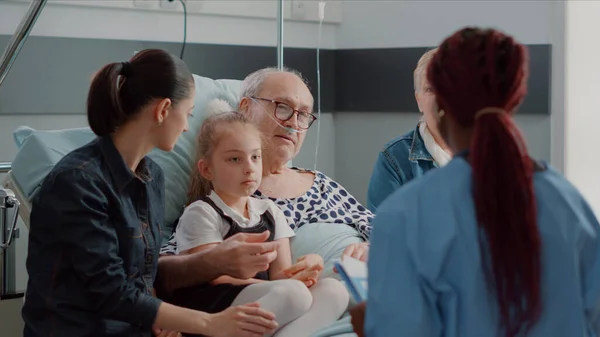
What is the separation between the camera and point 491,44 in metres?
1.36

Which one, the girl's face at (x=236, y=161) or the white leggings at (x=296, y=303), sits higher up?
the girl's face at (x=236, y=161)

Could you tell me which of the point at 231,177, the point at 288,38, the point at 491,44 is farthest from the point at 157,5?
the point at 491,44

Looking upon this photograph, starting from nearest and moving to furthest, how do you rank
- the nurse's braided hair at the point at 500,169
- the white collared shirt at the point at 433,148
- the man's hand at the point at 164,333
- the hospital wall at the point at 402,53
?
the nurse's braided hair at the point at 500,169
the man's hand at the point at 164,333
the white collared shirt at the point at 433,148
the hospital wall at the point at 402,53

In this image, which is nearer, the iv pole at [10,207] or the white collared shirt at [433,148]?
the iv pole at [10,207]

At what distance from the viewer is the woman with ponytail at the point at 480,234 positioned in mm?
1336

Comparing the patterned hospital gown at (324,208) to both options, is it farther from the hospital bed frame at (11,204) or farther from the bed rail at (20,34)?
the bed rail at (20,34)

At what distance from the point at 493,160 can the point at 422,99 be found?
1250 millimetres

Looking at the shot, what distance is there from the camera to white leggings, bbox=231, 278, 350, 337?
203cm

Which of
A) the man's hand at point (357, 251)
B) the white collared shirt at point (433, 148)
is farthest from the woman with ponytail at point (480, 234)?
the white collared shirt at point (433, 148)

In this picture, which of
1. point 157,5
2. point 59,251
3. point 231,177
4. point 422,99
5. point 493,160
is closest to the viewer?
point 493,160

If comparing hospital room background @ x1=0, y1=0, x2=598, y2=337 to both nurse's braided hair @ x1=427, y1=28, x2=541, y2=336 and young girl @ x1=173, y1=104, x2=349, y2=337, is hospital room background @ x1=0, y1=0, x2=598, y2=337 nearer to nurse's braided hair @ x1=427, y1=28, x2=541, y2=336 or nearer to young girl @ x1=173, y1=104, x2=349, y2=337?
young girl @ x1=173, y1=104, x2=349, y2=337

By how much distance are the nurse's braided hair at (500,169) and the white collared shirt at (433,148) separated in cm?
127

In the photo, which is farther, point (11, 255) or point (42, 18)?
point (42, 18)

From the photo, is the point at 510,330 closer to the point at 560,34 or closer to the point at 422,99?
the point at 422,99
